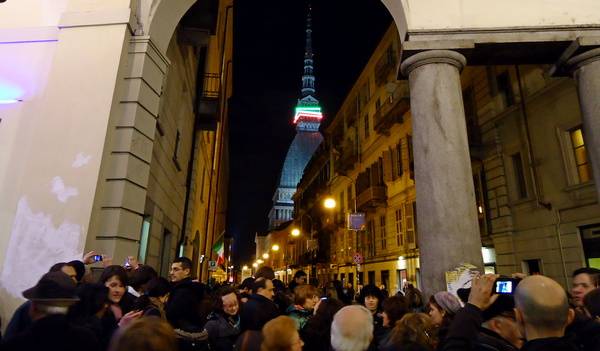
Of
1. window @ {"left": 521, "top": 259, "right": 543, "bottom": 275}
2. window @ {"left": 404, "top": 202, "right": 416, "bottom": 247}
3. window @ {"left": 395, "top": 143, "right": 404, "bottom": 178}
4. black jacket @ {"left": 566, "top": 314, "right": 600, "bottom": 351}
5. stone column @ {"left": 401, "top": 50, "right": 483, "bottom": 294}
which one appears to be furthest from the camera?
window @ {"left": 395, "top": 143, "right": 404, "bottom": 178}

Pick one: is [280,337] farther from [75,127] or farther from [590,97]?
[590,97]

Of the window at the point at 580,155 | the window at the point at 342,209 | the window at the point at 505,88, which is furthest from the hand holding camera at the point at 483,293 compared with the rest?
the window at the point at 342,209

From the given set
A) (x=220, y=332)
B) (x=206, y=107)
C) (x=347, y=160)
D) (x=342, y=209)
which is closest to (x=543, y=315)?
(x=220, y=332)

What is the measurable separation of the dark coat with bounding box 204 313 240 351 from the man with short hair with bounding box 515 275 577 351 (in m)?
2.97

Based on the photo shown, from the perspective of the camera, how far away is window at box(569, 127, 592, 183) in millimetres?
11553

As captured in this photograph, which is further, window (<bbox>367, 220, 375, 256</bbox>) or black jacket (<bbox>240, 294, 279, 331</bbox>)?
window (<bbox>367, 220, 375, 256</bbox>)

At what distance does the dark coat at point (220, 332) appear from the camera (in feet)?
13.4

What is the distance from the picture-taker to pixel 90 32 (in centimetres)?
674

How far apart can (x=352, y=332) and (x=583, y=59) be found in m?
6.86

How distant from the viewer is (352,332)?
8.68ft

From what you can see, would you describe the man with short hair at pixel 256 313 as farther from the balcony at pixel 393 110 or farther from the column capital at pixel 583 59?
the balcony at pixel 393 110

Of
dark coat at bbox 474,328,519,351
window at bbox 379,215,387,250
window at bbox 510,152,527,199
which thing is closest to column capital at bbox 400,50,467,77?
dark coat at bbox 474,328,519,351

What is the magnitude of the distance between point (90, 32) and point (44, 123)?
1800 mm

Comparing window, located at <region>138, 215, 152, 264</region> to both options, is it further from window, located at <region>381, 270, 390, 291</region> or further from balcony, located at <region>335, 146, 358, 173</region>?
balcony, located at <region>335, 146, 358, 173</region>
